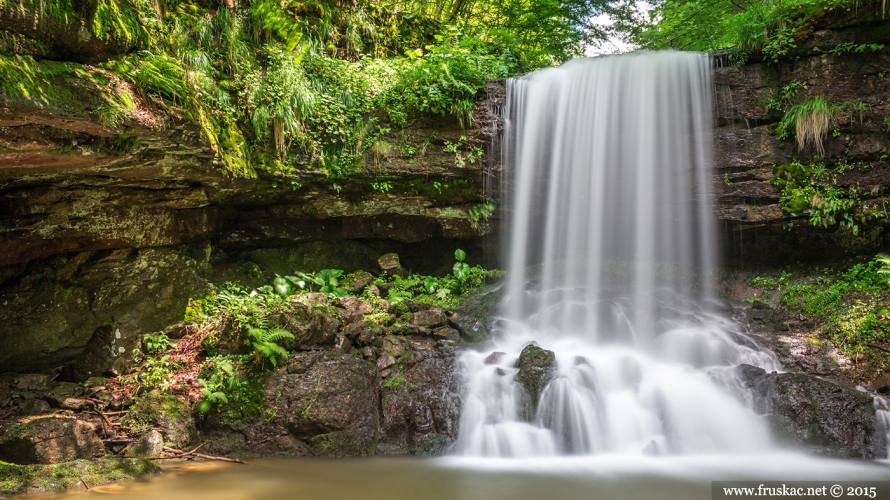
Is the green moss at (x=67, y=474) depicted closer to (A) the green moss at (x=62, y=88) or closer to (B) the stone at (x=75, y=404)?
(B) the stone at (x=75, y=404)

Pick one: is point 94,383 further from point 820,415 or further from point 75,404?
point 820,415

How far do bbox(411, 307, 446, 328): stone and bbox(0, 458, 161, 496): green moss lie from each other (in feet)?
12.4

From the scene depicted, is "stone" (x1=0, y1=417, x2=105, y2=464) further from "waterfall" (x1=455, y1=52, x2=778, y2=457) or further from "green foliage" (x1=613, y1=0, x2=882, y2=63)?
"green foliage" (x1=613, y1=0, x2=882, y2=63)

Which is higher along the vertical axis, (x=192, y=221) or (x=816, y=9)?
(x=816, y=9)

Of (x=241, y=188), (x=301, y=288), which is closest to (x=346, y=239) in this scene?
(x=301, y=288)

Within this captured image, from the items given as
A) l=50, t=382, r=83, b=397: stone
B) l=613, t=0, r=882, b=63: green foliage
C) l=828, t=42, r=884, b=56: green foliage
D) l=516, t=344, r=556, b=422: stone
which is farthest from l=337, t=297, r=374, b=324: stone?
l=828, t=42, r=884, b=56: green foliage

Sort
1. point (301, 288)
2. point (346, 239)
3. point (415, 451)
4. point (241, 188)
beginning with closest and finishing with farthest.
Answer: point (415, 451) < point (241, 188) < point (301, 288) < point (346, 239)

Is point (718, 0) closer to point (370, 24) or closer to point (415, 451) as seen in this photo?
point (370, 24)

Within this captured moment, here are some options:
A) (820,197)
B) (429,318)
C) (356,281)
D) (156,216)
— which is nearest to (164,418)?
(156,216)

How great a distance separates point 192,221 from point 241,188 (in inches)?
38.1

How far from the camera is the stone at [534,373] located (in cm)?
584

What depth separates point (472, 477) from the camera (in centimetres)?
464

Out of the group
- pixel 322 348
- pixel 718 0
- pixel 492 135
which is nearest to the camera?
pixel 322 348

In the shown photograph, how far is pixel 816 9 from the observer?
8.24 meters
